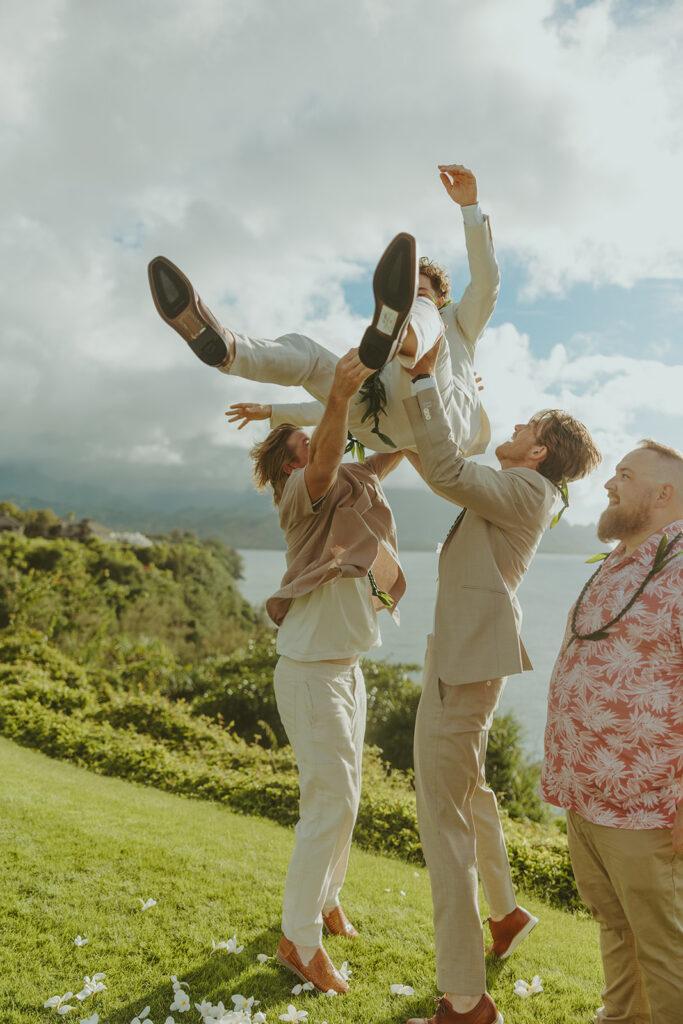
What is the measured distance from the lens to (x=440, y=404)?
2762 mm

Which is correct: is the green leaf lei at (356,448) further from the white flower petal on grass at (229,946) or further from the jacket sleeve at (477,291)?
the white flower petal on grass at (229,946)

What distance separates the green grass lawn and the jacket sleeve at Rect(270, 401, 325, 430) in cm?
261

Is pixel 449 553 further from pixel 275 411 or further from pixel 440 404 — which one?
pixel 275 411

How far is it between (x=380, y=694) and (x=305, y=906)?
669cm

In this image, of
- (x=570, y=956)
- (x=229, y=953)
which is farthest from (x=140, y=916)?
(x=570, y=956)

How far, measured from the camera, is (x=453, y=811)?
9.11 feet

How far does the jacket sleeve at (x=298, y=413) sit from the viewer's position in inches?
147

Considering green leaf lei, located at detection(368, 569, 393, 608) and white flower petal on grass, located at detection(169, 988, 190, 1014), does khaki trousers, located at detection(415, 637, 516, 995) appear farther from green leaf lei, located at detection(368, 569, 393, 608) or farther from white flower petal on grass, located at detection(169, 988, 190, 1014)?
white flower petal on grass, located at detection(169, 988, 190, 1014)

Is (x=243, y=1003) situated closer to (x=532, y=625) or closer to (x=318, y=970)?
(x=318, y=970)

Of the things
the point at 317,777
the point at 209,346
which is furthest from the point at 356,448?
the point at 317,777

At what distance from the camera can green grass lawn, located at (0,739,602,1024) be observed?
10.1ft

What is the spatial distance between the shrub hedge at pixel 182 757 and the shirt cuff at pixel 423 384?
4359mm

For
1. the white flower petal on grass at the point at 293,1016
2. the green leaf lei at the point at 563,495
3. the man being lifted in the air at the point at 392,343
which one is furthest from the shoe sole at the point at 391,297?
the white flower petal on grass at the point at 293,1016

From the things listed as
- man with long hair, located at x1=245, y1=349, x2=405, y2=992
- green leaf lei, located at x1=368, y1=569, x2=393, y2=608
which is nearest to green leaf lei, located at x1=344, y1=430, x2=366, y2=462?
man with long hair, located at x1=245, y1=349, x2=405, y2=992
